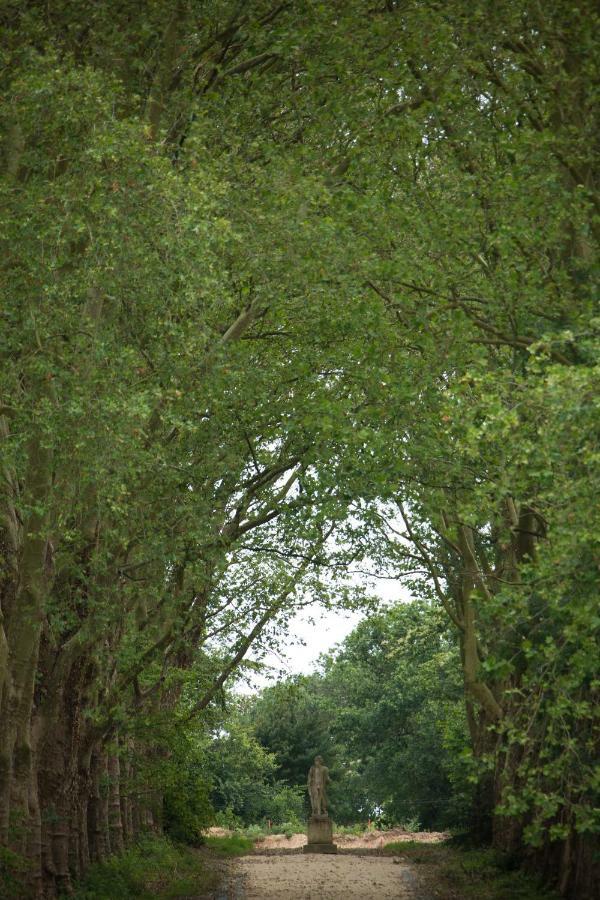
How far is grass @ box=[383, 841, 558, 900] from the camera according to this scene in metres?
18.2

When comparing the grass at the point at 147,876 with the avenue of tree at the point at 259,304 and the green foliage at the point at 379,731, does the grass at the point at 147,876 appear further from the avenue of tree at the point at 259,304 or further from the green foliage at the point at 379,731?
the green foliage at the point at 379,731

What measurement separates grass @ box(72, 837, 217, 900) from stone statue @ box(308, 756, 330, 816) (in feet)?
31.1

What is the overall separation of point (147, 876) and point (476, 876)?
5.69m

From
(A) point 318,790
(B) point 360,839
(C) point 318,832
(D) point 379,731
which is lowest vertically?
(B) point 360,839

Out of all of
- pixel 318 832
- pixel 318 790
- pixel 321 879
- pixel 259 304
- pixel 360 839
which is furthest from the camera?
pixel 360 839

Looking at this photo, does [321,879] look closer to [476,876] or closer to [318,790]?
[476,876]

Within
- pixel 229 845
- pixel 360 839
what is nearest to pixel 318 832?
pixel 229 845

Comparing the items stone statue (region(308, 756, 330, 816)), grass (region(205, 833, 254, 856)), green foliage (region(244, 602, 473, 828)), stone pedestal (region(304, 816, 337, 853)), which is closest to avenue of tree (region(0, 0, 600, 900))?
grass (region(205, 833, 254, 856))

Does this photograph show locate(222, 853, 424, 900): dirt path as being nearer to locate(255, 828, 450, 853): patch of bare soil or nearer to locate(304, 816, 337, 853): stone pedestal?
locate(304, 816, 337, 853): stone pedestal

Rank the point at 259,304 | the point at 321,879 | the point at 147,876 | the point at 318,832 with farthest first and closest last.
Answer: the point at 318,832 → the point at 321,879 → the point at 147,876 → the point at 259,304

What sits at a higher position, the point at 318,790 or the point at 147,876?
the point at 318,790

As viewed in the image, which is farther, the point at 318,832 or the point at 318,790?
the point at 318,790

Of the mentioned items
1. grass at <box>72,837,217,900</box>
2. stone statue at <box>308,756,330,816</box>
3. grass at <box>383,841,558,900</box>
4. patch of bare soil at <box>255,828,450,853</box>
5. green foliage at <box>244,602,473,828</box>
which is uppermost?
green foliage at <box>244,602,473,828</box>

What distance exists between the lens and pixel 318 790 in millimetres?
36312
